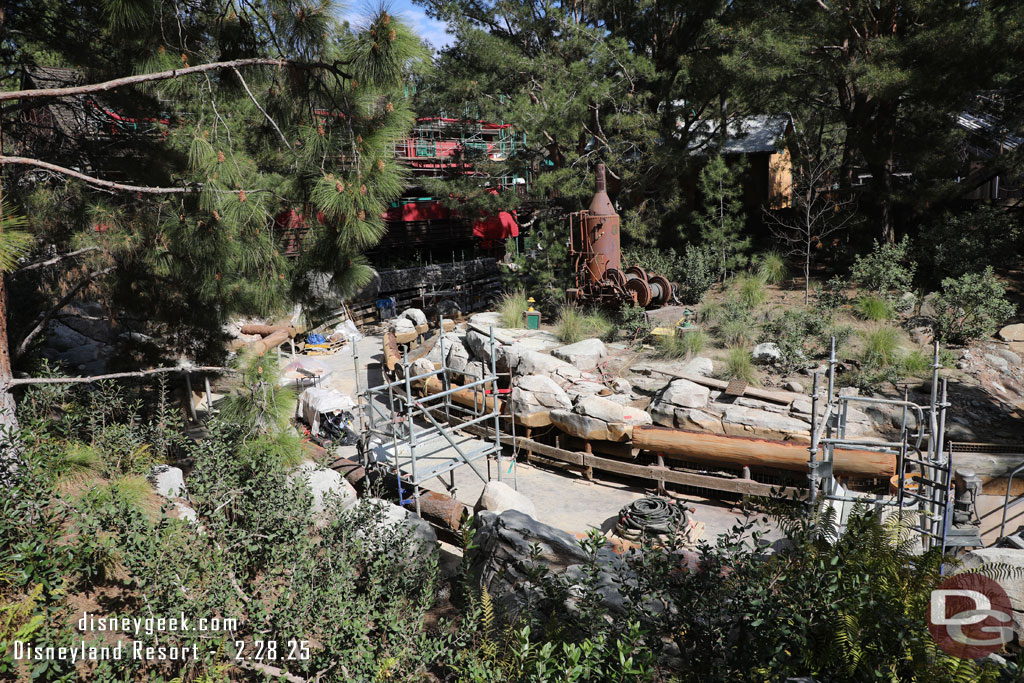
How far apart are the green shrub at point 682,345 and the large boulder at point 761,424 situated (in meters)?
2.25

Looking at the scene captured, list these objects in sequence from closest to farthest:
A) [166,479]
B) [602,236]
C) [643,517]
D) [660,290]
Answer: [166,479], [643,517], [660,290], [602,236]

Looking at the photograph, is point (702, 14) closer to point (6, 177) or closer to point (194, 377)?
point (194, 377)

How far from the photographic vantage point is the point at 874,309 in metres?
13.1

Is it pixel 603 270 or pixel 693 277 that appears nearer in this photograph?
pixel 603 270

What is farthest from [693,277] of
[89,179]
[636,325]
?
[89,179]

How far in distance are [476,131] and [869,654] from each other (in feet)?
60.8

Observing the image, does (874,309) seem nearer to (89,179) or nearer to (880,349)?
(880,349)

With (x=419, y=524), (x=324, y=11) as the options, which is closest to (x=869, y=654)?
(x=419, y=524)

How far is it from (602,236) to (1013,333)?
7963 millimetres

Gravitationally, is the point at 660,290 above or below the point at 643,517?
above

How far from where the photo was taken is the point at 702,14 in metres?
17.9

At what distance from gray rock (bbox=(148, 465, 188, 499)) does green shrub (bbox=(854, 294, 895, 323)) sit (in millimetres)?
11826

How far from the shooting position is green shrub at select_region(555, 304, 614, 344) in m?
13.8

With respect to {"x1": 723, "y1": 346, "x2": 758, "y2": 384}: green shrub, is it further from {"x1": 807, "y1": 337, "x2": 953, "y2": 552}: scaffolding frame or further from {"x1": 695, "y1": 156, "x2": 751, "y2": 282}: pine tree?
{"x1": 695, "y1": 156, "x2": 751, "y2": 282}: pine tree
